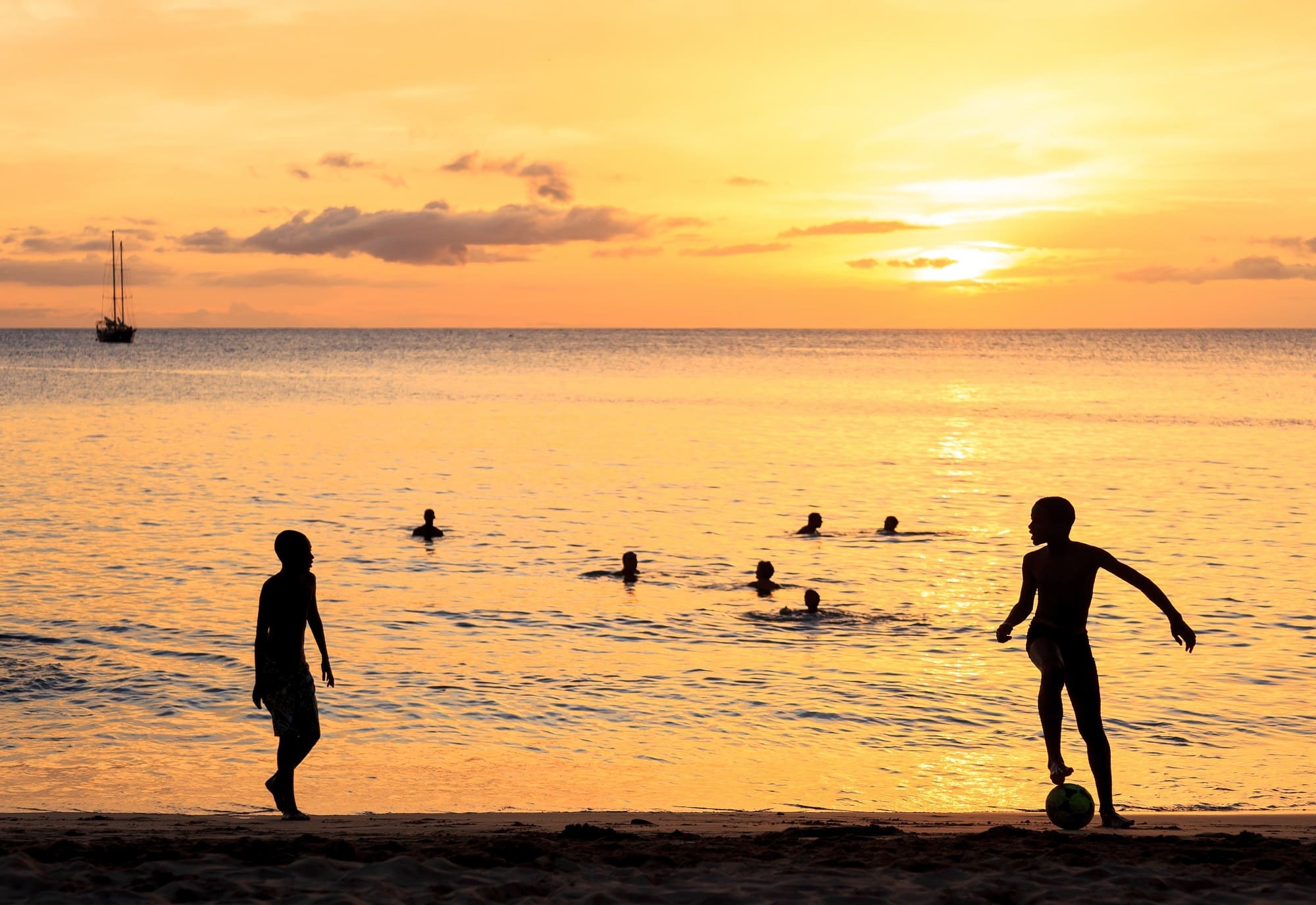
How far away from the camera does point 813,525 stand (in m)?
26.7

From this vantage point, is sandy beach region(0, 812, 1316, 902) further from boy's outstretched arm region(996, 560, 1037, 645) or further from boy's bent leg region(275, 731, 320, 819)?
boy's outstretched arm region(996, 560, 1037, 645)

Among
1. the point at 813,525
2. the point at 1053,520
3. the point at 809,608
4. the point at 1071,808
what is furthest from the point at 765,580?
the point at 1053,520

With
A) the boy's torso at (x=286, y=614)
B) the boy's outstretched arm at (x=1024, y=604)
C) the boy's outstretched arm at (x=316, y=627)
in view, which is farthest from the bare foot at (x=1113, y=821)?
the boy's torso at (x=286, y=614)

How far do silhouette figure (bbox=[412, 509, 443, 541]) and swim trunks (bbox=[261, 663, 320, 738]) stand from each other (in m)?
17.1

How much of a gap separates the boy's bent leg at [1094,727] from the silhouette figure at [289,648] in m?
5.07

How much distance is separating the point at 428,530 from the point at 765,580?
8658 millimetres

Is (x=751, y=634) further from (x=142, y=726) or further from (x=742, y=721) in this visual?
(x=142, y=726)

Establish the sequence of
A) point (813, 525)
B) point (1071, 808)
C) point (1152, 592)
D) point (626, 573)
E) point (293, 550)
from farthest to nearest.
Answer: point (813, 525) < point (626, 573) < point (293, 550) < point (1071, 808) < point (1152, 592)

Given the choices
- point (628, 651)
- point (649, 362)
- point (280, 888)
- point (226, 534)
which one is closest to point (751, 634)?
point (628, 651)

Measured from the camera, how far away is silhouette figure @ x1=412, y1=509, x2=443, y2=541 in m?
25.9

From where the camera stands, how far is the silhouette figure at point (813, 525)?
87.1 feet

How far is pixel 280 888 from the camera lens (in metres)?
6.64

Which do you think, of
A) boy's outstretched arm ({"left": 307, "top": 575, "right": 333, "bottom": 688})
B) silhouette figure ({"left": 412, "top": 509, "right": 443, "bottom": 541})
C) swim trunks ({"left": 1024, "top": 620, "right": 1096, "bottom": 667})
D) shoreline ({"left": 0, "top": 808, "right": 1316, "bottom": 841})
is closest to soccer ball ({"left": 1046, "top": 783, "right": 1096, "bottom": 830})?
shoreline ({"left": 0, "top": 808, "right": 1316, "bottom": 841})

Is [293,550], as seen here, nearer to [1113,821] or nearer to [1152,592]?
[1152,592]
